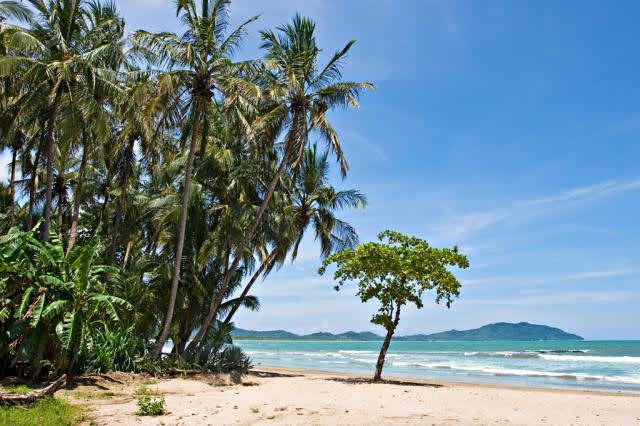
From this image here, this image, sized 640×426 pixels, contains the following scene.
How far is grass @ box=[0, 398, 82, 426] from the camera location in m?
7.05

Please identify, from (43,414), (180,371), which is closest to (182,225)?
(180,371)

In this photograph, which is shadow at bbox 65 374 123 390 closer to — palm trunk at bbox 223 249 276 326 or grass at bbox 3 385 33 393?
grass at bbox 3 385 33 393

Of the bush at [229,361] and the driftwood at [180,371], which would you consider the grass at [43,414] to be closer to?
the driftwood at [180,371]

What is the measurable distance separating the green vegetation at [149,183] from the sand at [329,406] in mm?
1369

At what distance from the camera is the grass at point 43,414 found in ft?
23.1

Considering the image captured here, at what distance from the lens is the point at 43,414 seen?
769 cm

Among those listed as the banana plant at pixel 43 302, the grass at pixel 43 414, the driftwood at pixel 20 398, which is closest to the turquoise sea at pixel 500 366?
the banana plant at pixel 43 302

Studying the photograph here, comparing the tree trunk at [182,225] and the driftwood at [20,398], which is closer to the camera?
the driftwood at [20,398]

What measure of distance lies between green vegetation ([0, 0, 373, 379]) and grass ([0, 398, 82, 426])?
1.77 meters

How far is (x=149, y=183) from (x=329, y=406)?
1561cm

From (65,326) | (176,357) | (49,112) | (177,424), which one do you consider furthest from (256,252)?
(177,424)

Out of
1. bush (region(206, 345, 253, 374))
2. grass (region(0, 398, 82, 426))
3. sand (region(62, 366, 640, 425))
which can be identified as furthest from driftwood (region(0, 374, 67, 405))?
bush (region(206, 345, 253, 374))

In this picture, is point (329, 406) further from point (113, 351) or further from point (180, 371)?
point (180, 371)

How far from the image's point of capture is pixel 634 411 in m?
10.5
